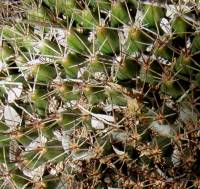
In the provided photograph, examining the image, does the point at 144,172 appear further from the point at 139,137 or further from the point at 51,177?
the point at 51,177

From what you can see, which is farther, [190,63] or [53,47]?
[53,47]

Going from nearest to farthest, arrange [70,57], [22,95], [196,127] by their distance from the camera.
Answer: [196,127]
[70,57]
[22,95]

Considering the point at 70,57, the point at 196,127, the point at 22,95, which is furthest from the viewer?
the point at 22,95

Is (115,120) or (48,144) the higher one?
(115,120)

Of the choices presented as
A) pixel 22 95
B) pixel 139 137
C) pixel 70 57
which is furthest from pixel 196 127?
pixel 22 95

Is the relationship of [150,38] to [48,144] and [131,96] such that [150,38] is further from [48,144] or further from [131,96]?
[48,144]

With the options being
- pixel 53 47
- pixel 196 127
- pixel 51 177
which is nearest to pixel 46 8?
pixel 53 47

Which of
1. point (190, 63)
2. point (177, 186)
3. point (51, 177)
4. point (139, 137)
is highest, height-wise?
point (190, 63)
